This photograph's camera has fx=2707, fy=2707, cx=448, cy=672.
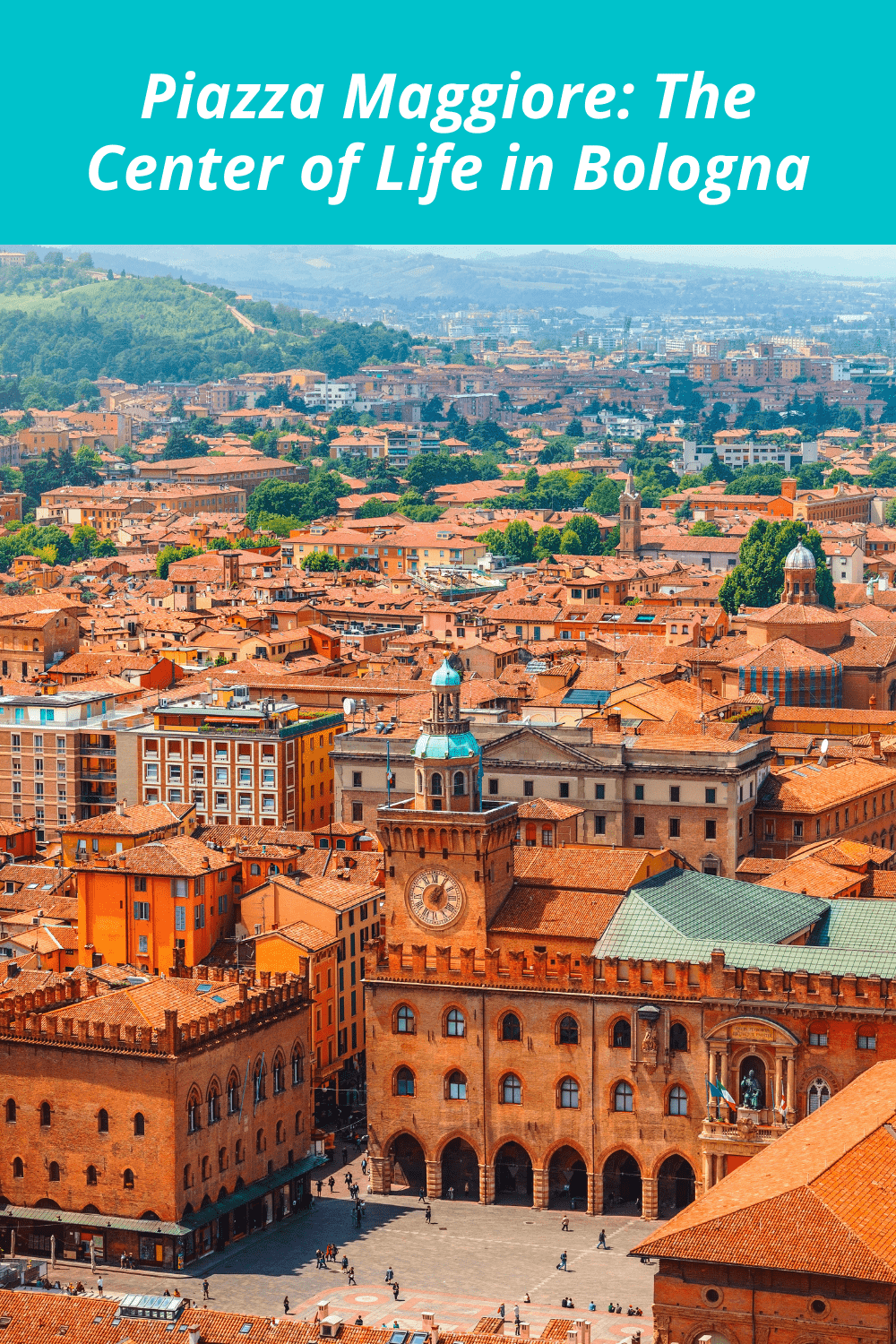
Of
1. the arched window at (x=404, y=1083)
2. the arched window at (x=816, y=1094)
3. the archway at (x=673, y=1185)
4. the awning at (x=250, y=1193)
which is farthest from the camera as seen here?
the arched window at (x=404, y=1083)

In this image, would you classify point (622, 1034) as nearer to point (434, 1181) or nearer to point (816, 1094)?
point (816, 1094)

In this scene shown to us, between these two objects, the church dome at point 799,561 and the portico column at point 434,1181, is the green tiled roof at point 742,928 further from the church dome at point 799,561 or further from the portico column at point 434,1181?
the church dome at point 799,561

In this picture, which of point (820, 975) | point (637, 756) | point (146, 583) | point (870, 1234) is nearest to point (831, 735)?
point (637, 756)

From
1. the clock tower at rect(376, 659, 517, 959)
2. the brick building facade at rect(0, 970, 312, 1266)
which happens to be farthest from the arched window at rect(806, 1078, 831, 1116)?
the brick building facade at rect(0, 970, 312, 1266)

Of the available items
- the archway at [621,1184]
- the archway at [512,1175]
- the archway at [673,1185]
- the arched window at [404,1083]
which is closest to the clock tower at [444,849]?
the arched window at [404,1083]

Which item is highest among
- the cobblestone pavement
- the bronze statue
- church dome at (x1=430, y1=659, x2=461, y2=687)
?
church dome at (x1=430, y1=659, x2=461, y2=687)

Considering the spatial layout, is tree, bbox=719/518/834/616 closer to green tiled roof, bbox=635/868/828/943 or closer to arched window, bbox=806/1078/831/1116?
green tiled roof, bbox=635/868/828/943

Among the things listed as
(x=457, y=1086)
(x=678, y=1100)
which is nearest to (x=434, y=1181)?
(x=457, y=1086)
